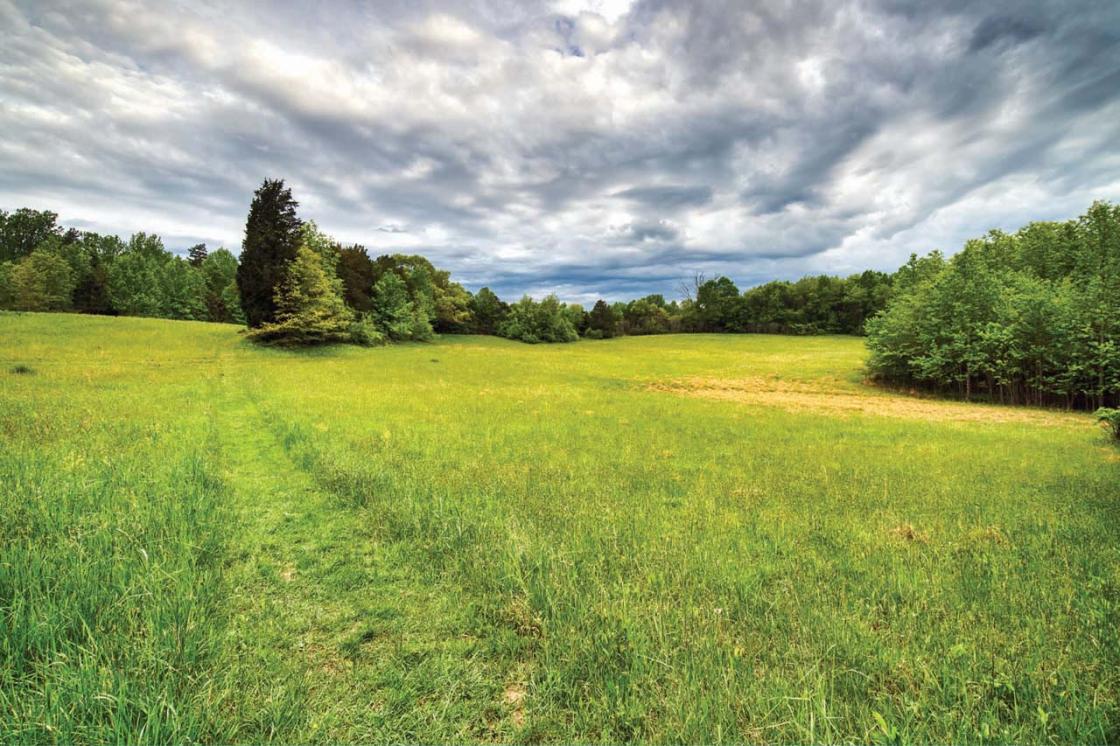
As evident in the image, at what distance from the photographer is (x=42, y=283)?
2472 inches

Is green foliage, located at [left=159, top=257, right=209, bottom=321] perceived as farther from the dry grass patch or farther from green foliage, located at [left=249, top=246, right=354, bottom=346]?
the dry grass patch

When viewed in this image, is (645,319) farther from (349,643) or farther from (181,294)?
(349,643)

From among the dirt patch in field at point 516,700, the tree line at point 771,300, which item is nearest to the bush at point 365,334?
the tree line at point 771,300

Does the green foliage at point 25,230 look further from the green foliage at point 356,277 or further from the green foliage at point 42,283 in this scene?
the green foliage at point 356,277

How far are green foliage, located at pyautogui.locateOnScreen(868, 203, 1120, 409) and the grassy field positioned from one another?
22.2 metres

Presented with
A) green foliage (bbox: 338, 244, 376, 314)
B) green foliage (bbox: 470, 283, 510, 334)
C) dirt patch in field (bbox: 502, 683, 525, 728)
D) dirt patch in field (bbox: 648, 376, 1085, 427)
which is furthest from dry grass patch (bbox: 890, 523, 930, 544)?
green foliage (bbox: 470, 283, 510, 334)

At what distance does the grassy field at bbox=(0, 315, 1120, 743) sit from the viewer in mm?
3012

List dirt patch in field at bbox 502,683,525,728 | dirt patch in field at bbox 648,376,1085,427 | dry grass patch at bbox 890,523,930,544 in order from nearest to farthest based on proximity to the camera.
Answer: dirt patch in field at bbox 502,683,525,728
dry grass patch at bbox 890,523,930,544
dirt patch in field at bbox 648,376,1085,427

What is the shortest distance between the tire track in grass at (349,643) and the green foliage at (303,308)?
136 ft

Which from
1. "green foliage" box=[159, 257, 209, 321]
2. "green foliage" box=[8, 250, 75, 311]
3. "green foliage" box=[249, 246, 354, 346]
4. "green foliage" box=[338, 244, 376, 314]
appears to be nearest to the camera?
"green foliage" box=[249, 246, 354, 346]

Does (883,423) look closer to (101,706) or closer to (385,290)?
(101,706)

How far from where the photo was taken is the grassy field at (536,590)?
3012 millimetres

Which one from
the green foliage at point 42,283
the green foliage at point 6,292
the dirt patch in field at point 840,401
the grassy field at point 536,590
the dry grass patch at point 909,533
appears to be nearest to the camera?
the grassy field at point 536,590

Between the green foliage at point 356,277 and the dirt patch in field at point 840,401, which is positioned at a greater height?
the green foliage at point 356,277
